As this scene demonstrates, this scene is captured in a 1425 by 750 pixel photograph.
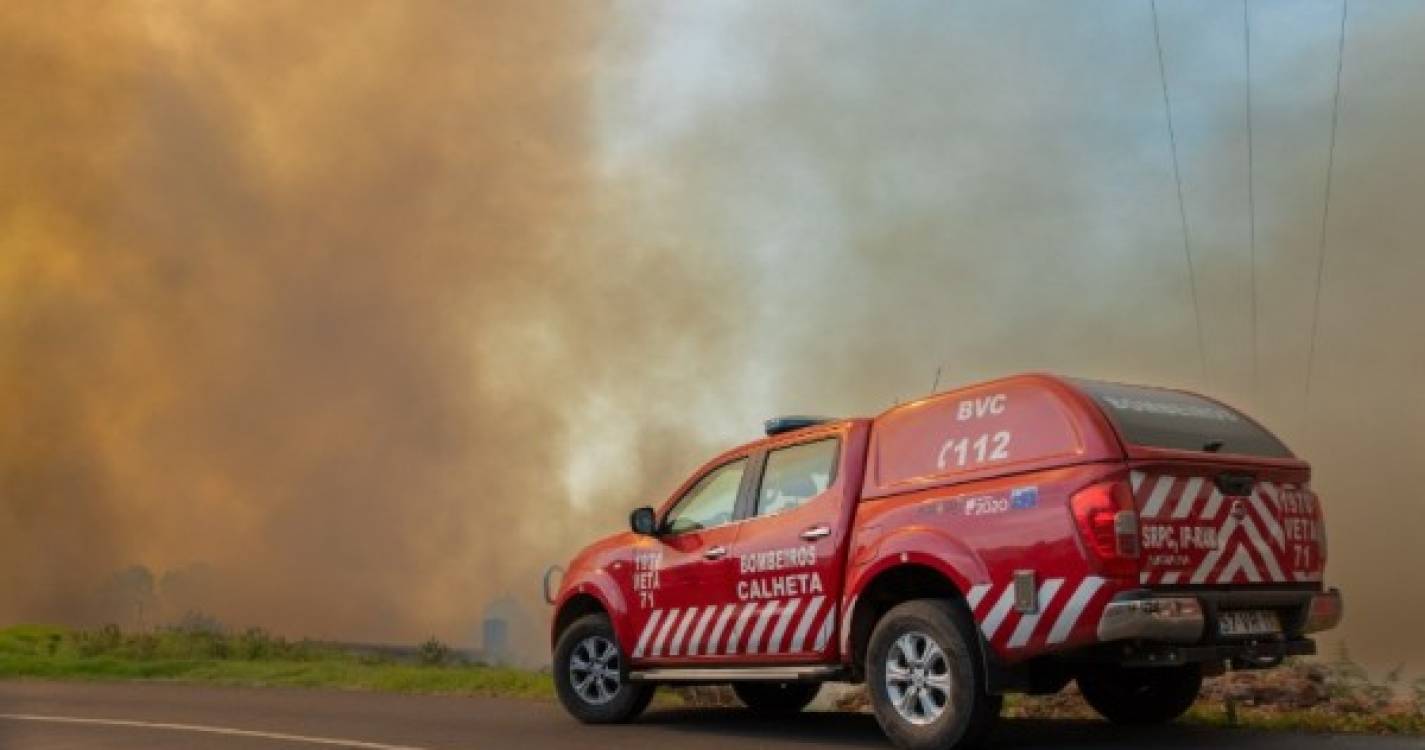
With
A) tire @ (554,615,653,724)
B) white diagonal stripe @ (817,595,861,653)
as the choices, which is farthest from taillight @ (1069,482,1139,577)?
tire @ (554,615,653,724)

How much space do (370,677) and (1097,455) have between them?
9.83 m

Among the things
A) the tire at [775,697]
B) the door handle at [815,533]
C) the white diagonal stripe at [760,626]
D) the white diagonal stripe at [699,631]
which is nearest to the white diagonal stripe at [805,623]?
the white diagonal stripe at [760,626]

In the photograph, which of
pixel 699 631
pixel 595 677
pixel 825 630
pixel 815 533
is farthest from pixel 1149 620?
pixel 595 677

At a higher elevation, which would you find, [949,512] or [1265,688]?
[949,512]

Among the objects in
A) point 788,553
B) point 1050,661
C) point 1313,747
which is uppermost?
point 788,553

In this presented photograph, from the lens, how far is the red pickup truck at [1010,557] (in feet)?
23.0

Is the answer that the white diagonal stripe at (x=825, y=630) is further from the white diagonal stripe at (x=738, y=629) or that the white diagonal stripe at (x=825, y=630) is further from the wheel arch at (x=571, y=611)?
the wheel arch at (x=571, y=611)

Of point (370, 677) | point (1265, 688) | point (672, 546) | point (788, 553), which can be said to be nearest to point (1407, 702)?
point (1265, 688)

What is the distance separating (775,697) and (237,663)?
29.1ft

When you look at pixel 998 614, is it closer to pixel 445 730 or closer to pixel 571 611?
pixel 445 730

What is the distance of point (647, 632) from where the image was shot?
977cm

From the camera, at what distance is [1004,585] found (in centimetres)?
721

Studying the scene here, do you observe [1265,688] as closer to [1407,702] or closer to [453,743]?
[1407,702]

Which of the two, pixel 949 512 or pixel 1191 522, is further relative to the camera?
pixel 949 512
